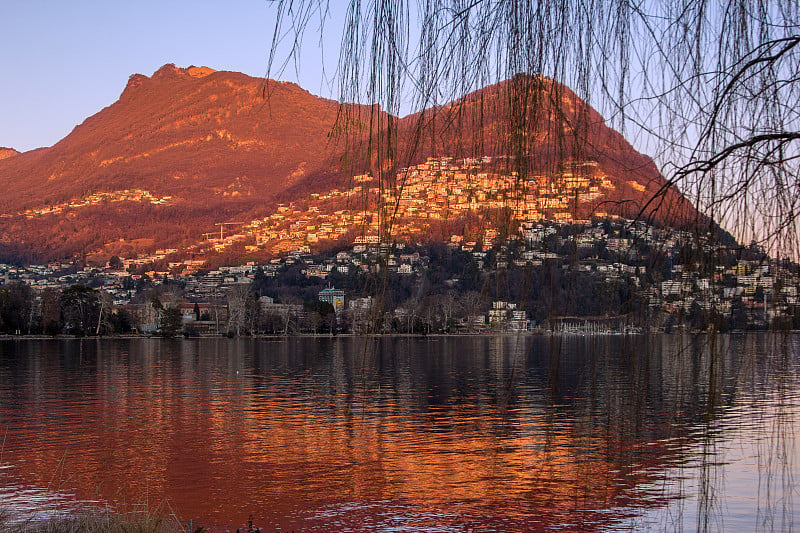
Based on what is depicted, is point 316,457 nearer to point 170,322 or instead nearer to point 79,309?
point 79,309

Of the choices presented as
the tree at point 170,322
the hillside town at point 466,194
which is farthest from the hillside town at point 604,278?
the tree at point 170,322

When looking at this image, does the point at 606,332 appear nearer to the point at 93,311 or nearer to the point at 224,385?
the point at 224,385

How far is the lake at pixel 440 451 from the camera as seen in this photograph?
342 cm

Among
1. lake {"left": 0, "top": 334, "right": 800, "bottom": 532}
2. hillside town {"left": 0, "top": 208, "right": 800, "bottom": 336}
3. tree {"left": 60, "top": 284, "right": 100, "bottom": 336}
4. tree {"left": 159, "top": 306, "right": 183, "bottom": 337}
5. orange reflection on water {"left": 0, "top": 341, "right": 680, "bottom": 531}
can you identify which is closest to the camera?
hillside town {"left": 0, "top": 208, "right": 800, "bottom": 336}

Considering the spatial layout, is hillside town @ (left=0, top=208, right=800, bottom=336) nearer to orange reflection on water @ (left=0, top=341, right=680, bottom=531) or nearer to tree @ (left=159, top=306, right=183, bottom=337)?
orange reflection on water @ (left=0, top=341, right=680, bottom=531)

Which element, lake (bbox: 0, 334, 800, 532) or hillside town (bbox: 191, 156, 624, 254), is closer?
hillside town (bbox: 191, 156, 624, 254)

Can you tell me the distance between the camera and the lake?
3.42 meters

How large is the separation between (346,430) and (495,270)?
63.5ft

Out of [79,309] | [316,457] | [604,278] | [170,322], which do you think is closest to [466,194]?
[604,278]

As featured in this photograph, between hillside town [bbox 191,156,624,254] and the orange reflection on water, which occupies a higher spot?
hillside town [bbox 191,156,624,254]

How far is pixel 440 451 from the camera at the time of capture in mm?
18188

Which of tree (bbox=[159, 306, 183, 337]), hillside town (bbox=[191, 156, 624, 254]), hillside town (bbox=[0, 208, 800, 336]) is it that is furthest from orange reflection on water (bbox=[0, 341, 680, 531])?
tree (bbox=[159, 306, 183, 337])

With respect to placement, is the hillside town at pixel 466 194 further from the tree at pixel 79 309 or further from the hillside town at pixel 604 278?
the tree at pixel 79 309

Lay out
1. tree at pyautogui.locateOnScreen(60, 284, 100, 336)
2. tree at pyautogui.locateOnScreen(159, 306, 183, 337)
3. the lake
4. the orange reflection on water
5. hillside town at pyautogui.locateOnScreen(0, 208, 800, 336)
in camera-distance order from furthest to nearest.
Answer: tree at pyautogui.locateOnScreen(159, 306, 183, 337), tree at pyautogui.locateOnScreen(60, 284, 100, 336), the orange reflection on water, the lake, hillside town at pyautogui.locateOnScreen(0, 208, 800, 336)
